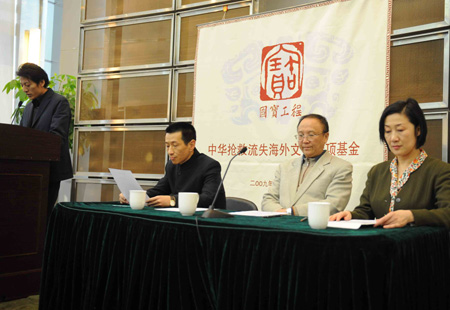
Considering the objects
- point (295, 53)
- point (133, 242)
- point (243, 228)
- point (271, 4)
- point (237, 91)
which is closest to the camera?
point (243, 228)

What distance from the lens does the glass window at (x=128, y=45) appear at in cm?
400

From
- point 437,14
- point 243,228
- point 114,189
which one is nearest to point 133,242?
point 243,228

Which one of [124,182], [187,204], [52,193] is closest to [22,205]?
[52,193]

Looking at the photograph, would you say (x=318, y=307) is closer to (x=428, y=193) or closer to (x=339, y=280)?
(x=339, y=280)

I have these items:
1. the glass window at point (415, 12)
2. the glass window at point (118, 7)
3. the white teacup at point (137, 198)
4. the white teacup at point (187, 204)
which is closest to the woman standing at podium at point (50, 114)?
the glass window at point (118, 7)

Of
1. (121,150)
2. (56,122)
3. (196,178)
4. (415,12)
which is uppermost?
(415,12)

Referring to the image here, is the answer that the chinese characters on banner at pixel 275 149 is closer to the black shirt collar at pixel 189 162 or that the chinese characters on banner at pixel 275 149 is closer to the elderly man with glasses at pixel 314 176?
the elderly man with glasses at pixel 314 176

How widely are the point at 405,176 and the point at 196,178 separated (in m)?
1.12

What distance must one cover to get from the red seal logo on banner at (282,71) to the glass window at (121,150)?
3.46 ft

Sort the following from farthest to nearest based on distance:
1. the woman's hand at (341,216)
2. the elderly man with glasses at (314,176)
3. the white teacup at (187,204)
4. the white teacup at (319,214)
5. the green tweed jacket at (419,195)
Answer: the elderly man with glasses at (314,176) → the white teacup at (187,204) → the woman's hand at (341,216) → the green tweed jacket at (419,195) → the white teacup at (319,214)

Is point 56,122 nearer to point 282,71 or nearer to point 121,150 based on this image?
point 121,150

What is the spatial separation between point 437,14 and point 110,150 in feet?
9.13

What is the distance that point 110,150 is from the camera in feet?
13.8

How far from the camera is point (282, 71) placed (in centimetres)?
332
